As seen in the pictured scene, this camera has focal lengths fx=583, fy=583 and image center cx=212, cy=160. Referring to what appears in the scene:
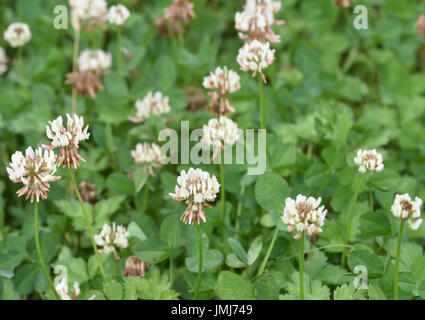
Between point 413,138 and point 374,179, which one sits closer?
point 374,179

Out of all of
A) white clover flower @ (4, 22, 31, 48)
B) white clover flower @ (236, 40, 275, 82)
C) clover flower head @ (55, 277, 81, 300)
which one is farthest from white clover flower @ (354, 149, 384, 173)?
white clover flower @ (4, 22, 31, 48)

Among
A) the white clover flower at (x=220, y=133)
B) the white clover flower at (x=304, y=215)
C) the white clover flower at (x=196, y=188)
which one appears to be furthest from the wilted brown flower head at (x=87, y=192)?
the white clover flower at (x=304, y=215)

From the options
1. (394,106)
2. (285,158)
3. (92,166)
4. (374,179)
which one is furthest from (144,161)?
(394,106)

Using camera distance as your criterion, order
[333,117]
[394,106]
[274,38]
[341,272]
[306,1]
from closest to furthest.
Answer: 1. [341,272]
2. [274,38]
3. [333,117]
4. [394,106]
5. [306,1]

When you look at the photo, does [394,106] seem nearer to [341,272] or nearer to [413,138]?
[413,138]

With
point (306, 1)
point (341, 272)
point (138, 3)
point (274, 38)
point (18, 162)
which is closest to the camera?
point (18, 162)

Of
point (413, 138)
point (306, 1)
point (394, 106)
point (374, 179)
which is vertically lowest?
point (374, 179)
